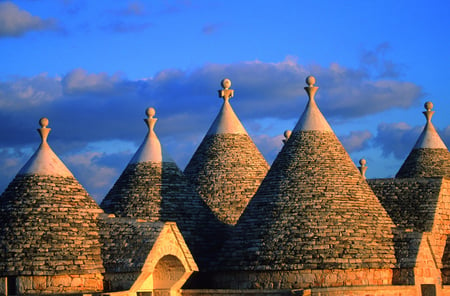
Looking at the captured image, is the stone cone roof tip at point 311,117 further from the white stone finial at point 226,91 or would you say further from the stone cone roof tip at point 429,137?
the stone cone roof tip at point 429,137

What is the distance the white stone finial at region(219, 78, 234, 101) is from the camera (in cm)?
3519

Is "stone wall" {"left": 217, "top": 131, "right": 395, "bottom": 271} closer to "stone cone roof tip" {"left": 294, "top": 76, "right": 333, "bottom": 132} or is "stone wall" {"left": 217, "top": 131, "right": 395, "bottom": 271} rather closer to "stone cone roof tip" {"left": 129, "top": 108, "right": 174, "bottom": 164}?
"stone cone roof tip" {"left": 294, "top": 76, "right": 333, "bottom": 132}

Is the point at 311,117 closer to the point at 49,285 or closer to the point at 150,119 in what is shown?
the point at 150,119

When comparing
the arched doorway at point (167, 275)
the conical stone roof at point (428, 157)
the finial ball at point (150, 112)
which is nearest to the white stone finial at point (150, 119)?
the finial ball at point (150, 112)

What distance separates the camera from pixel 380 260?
29.0 meters

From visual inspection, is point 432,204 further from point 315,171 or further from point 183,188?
point 183,188

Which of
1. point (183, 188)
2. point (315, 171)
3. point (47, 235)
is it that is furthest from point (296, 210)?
point (47, 235)

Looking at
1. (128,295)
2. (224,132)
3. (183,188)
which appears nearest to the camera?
(128,295)

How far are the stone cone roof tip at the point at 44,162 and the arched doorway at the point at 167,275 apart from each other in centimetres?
325

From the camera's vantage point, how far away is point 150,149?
33.3m

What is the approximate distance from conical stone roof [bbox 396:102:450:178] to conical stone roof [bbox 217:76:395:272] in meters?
8.00

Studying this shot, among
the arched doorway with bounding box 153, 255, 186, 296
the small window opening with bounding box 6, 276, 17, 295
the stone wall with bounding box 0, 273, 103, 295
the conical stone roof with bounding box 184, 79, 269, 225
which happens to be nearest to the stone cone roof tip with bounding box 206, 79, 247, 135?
the conical stone roof with bounding box 184, 79, 269, 225

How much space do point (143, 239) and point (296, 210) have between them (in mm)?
3944

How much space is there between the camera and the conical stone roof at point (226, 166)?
33.1m
